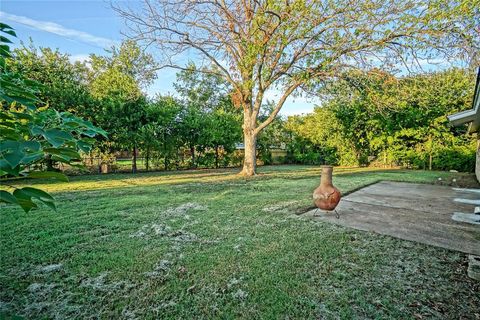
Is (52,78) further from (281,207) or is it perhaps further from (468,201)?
(468,201)

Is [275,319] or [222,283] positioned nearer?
[275,319]

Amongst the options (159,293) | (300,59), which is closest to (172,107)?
(300,59)

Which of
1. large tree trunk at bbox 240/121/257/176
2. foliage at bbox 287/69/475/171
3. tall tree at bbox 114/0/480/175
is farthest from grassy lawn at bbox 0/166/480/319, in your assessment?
foliage at bbox 287/69/475/171

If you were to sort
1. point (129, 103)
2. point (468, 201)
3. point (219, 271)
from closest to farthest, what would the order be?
point (219, 271) → point (468, 201) → point (129, 103)

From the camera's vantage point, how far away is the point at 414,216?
14.3ft

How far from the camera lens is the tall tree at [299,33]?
6.88 meters

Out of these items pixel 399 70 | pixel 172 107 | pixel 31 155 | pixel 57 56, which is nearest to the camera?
pixel 31 155

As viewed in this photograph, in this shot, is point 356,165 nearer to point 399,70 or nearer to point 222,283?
point 399,70

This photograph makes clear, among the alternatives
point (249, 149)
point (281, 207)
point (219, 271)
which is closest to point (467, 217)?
point (281, 207)

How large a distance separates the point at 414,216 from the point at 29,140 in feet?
17.6

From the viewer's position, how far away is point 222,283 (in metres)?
2.24

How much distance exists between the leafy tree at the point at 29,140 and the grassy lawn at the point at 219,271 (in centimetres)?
157

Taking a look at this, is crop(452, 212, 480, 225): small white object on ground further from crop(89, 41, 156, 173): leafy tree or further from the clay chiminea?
crop(89, 41, 156, 173): leafy tree

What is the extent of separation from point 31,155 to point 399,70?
10079 mm
